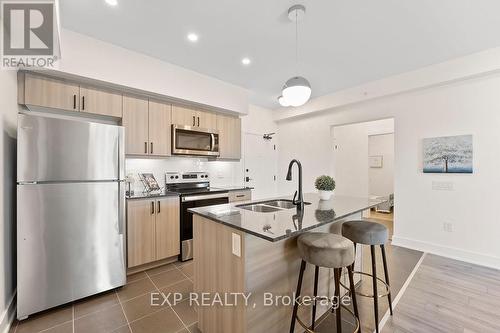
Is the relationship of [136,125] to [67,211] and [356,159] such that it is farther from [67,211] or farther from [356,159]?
[356,159]

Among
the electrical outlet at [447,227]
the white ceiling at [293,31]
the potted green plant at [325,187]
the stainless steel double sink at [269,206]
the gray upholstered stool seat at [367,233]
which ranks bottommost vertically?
the electrical outlet at [447,227]

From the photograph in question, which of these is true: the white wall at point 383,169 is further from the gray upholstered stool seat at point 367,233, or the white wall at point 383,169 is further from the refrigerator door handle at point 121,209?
the refrigerator door handle at point 121,209

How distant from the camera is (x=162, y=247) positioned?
115 inches

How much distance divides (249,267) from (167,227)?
6.27 feet

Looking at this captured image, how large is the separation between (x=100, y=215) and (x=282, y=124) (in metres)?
4.36

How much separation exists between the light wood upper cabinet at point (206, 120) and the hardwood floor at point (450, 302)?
10.8 feet

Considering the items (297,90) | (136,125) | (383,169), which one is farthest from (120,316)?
A: (383,169)

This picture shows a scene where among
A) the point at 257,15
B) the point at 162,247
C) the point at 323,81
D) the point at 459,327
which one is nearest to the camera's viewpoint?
the point at 459,327

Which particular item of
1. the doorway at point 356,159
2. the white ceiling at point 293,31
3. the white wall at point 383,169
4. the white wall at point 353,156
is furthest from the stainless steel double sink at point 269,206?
the white wall at point 383,169

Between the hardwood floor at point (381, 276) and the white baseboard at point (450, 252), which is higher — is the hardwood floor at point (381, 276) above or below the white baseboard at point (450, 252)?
below

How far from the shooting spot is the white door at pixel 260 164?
16.2 feet

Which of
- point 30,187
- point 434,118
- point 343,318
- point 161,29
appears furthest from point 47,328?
point 434,118

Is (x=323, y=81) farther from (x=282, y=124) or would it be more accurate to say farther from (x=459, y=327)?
(x=459, y=327)

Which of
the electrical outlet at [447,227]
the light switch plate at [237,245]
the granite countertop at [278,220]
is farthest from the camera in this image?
the electrical outlet at [447,227]
